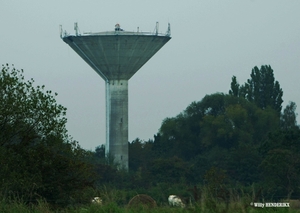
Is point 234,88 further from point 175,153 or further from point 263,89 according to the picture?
point 175,153

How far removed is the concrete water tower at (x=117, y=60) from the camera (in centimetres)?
7844

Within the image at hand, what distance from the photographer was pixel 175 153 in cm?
9175

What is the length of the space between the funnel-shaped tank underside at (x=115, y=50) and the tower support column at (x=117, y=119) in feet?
4.66

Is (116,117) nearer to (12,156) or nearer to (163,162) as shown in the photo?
(163,162)

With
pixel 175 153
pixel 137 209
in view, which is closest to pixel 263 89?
pixel 175 153

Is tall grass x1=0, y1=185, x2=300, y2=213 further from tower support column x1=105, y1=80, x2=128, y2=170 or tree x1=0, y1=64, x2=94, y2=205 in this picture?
tower support column x1=105, y1=80, x2=128, y2=170

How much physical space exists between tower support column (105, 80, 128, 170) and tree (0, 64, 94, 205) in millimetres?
51933

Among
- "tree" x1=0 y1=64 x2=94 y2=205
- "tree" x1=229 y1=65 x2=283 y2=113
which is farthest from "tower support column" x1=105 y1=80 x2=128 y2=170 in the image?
"tree" x1=0 y1=64 x2=94 y2=205

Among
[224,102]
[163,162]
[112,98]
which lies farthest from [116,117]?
[224,102]

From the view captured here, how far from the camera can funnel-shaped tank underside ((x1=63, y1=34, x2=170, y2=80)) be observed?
78312mm

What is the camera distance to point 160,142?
311 feet

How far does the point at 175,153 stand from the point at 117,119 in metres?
12.7

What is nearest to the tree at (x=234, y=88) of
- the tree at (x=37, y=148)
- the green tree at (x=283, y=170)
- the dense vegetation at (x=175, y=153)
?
the dense vegetation at (x=175, y=153)

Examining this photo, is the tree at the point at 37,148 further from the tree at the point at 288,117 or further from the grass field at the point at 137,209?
the tree at the point at 288,117
